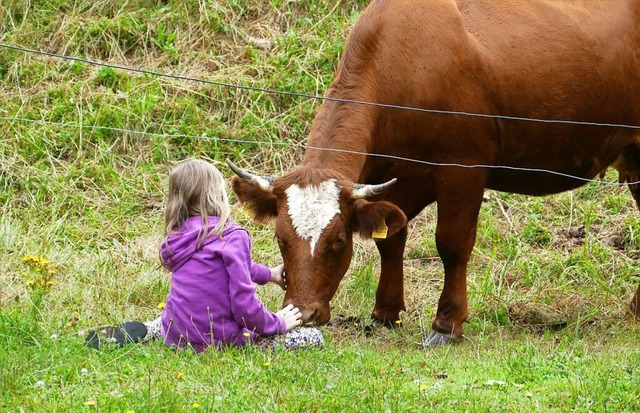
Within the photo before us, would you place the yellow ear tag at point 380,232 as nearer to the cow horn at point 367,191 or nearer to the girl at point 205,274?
the cow horn at point 367,191

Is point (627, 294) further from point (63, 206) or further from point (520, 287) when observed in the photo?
point (63, 206)

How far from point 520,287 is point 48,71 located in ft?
18.3

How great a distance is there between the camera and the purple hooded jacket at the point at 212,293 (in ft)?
19.7

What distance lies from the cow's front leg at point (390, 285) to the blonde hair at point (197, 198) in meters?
2.04

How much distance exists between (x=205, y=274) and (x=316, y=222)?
852 mm

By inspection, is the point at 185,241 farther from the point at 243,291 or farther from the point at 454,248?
the point at 454,248

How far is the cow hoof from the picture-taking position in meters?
7.30

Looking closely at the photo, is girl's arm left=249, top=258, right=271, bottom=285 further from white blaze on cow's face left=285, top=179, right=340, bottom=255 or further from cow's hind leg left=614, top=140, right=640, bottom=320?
cow's hind leg left=614, top=140, right=640, bottom=320

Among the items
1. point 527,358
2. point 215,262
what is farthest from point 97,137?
point 527,358

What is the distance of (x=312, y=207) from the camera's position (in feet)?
21.7

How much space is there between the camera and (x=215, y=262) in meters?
6.05

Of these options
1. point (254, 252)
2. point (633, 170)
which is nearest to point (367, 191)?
point (254, 252)

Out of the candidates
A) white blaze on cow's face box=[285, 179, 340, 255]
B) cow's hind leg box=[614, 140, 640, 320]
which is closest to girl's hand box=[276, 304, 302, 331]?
white blaze on cow's face box=[285, 179, 340, 255]

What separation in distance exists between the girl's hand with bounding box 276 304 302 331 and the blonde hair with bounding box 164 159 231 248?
634mm
